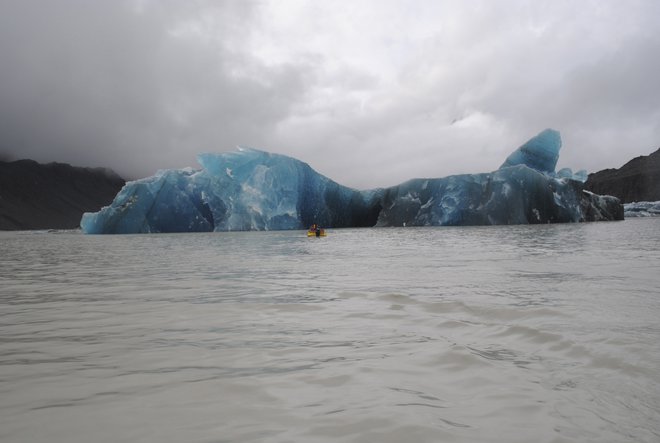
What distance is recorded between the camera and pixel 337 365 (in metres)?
3.07

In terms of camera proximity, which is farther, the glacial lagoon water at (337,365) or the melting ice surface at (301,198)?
the melting ice surface at (301,198)

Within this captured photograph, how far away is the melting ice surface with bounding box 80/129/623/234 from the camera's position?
39625 millimetres

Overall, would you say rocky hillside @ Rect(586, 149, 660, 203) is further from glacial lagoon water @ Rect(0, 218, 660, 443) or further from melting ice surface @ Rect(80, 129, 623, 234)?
glacial lagoon water @ Rect(0, 218, 660, 443)

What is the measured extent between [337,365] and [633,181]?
507 feet

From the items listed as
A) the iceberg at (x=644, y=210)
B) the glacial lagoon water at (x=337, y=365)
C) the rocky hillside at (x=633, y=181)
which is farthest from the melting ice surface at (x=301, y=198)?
the rocky hillside at (x=633, y=181)

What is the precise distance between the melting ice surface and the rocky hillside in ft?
334

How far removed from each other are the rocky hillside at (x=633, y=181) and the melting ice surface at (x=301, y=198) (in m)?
102

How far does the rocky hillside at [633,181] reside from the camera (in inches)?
4995

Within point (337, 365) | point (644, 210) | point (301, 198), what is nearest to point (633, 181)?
point (644, 210)

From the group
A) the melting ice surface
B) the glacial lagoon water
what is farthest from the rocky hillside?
the glacial lagoon water

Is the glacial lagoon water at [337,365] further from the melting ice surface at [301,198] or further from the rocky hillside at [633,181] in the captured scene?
the rocky hillside at [633,181]

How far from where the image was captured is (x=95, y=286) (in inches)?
308

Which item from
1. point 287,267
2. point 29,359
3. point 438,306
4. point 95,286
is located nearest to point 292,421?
point 29,359

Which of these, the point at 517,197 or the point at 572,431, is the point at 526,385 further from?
the point at 517,197
